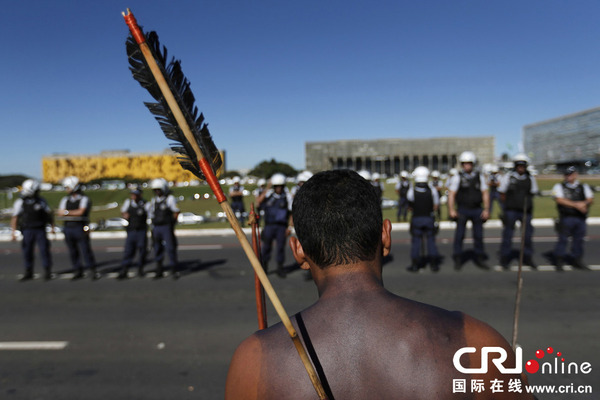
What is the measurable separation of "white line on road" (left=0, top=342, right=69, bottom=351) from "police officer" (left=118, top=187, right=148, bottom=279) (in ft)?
10.6

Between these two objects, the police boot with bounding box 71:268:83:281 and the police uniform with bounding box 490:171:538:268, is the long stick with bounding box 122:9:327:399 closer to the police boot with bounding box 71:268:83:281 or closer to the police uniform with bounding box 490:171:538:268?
the police uniform with bounding box 490:171:538:268

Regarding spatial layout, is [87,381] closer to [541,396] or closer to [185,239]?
[541,396]

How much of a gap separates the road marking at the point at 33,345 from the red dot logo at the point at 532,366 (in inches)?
193

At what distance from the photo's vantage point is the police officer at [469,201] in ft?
27.0

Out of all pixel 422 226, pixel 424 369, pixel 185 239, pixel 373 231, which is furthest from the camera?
pixel 185 239

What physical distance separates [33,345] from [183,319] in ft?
5.64

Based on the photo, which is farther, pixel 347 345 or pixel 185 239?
pixel 185 239

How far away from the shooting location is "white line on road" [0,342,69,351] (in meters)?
5.06

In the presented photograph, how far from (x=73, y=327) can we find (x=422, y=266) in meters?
6.14

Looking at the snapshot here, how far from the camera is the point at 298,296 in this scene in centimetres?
691

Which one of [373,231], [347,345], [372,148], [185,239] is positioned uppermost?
[372,148]

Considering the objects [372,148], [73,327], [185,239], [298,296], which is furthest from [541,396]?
[372,148]

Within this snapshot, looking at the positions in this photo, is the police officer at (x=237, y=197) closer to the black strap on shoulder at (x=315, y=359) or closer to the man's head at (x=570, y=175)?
the man's head at (x=570, y=175)

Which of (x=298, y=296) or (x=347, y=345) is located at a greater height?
(x=347, y=345)
